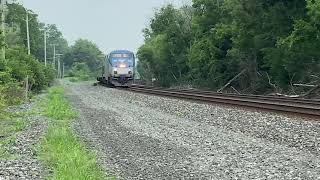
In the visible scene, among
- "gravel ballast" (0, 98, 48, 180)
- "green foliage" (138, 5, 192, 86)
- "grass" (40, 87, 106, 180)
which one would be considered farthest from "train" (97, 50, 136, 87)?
"grass" (40, 87, 106, 180)

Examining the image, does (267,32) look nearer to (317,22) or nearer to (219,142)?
(317,22)

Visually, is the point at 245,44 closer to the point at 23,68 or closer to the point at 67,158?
the point at 23,68

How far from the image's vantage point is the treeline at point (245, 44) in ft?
113

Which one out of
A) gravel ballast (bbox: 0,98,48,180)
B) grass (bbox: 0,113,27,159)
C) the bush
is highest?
the bush

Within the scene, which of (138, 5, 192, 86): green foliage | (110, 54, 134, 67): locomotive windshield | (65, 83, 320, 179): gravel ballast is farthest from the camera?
(138, 5, 192, 86): green foliage

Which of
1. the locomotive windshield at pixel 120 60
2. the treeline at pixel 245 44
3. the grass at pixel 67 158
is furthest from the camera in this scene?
the locomotive windshield at pixel 120 60

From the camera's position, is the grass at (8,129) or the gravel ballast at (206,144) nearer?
the gravel ballast at (206,144)

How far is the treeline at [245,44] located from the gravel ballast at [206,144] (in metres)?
15.0

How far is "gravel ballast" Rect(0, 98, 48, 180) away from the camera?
9.42 meters

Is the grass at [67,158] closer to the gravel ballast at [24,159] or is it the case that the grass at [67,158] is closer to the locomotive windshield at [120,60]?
the gravel ballast at [24,159]

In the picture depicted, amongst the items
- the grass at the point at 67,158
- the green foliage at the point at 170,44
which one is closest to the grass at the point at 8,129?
the grass at the point at 67,158

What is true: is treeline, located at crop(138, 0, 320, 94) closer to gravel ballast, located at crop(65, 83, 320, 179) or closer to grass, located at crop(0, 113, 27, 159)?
gravel ballast, located at crop(65, 83, 320, 179)

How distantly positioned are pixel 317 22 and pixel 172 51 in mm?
36482

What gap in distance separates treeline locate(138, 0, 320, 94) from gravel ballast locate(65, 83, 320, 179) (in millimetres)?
Result: 14977
